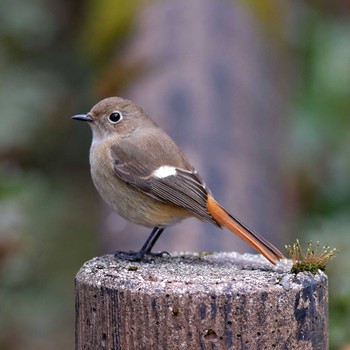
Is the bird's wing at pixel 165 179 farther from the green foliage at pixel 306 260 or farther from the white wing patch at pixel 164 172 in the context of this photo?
the green foliage at pixel 306 260

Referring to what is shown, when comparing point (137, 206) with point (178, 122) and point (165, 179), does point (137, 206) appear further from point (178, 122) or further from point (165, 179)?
point (178, 122)

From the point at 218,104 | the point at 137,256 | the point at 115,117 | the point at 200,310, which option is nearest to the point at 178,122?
the point at 218,104

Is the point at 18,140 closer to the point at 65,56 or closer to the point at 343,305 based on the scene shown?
the point at 65,56

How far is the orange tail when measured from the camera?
3.02 metres

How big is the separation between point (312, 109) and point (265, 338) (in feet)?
17.1

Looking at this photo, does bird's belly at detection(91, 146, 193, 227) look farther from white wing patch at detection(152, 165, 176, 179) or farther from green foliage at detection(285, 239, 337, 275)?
green foliage at detection(285, 239, 337, 275)

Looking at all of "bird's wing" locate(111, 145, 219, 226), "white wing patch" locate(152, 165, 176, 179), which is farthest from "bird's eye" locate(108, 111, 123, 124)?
"white wing patch" locate(152, 165, 176, 179)

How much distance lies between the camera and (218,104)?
535cm

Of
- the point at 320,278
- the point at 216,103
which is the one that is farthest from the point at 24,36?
the point at 320,278

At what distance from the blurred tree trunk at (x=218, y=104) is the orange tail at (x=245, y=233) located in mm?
942

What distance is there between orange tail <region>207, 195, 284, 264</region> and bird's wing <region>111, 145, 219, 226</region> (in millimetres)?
54

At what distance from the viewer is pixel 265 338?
A: 8.10 ft

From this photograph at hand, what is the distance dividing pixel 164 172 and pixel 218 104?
187 cm

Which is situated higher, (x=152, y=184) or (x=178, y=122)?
(x=178, y=122)
